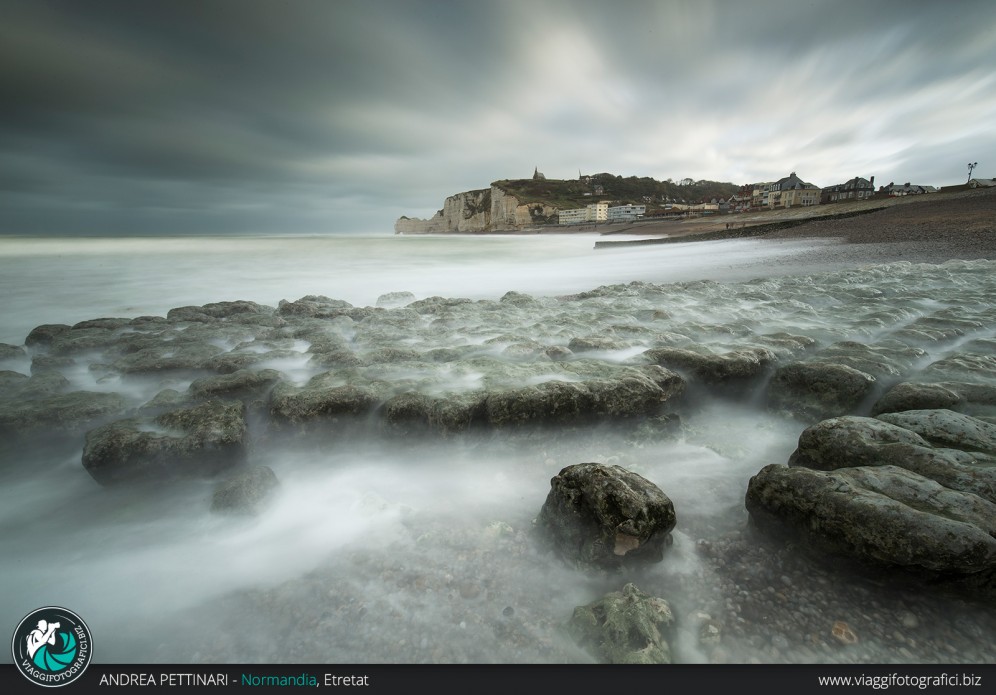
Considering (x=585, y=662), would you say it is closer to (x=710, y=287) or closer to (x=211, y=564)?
(x=211, y=564)

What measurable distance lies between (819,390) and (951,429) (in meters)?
1.38

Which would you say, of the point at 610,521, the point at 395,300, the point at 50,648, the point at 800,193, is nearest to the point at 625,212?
the point at 800,193

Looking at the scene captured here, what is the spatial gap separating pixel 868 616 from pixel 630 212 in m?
108

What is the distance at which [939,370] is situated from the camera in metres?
4.15

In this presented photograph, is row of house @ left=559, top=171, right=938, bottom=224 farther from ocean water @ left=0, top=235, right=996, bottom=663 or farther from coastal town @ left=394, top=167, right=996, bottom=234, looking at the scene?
ocean water @ left=0, top=235, right=996, bottom=663

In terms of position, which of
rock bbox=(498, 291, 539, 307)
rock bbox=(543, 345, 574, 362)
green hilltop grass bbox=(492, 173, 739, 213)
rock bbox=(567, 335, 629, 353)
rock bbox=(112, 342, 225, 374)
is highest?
green hilltop grass bbox=(492, 173, 739, 213)

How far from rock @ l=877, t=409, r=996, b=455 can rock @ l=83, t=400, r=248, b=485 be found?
528 centimetres

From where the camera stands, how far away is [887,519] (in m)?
2.05

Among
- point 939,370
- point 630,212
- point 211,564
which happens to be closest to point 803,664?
point 211,564

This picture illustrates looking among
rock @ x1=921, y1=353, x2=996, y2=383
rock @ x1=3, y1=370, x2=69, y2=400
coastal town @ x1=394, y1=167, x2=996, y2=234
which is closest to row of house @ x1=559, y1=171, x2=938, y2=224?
coastal town @ x1=394, y1=167, x2=996, y2=234

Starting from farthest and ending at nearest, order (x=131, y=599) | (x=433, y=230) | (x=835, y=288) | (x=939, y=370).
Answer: (x=433, y=230), (x=835, y=288), (x=939, y=370), (x=131, y=599)

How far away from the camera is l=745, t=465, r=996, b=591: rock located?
193 centimetres
